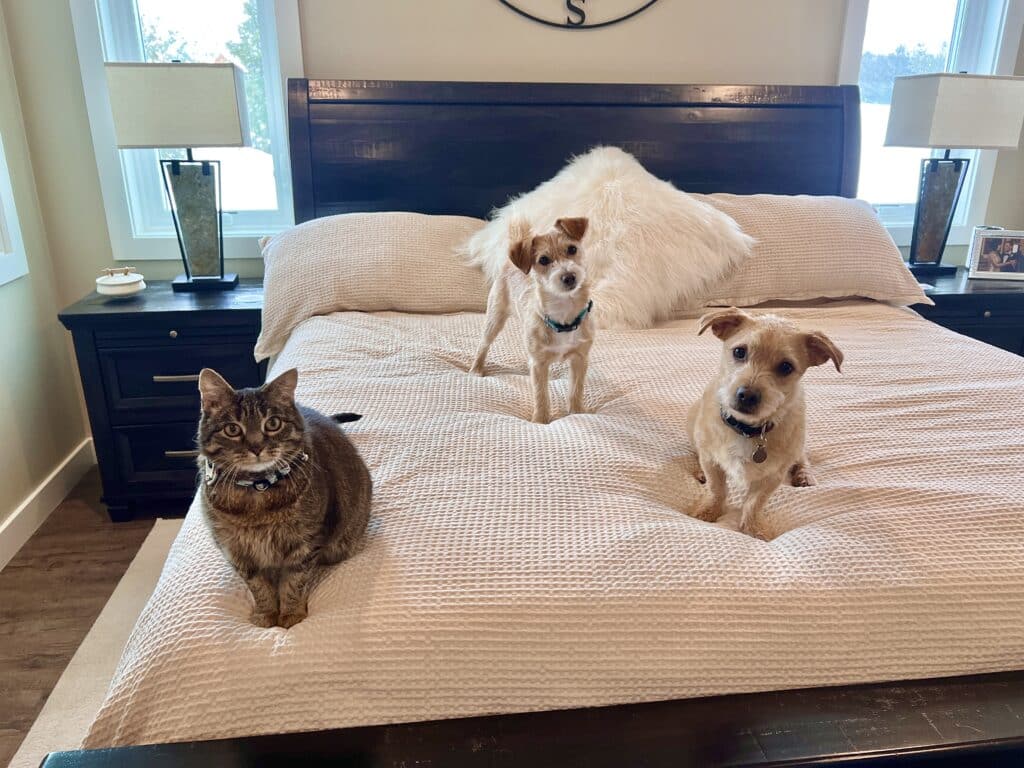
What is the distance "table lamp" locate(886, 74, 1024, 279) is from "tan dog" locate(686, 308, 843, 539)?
6.62 feet

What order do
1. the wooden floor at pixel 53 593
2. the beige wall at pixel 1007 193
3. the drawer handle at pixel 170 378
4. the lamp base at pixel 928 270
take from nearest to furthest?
the wooden floor at pixel 53 593 → the drawer handle at pixel 170 378 → the lamp base at pixel 928 270 → the beige wall at pixel 1007 193

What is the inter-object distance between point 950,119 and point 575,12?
145 cm

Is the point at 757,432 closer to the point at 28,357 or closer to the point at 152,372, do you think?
the point at 152,372

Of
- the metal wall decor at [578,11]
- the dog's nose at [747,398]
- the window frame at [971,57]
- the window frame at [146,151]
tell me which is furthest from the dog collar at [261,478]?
the window frame at [971,57]

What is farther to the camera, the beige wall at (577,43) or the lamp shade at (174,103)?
the beige wall at (577,43)

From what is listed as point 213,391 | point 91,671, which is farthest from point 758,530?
point 91,671

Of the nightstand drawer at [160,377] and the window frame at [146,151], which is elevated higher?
the window frame at [146,151]

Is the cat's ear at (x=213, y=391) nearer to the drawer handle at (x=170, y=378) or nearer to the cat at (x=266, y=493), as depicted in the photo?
the cat at (x=266, y=493)

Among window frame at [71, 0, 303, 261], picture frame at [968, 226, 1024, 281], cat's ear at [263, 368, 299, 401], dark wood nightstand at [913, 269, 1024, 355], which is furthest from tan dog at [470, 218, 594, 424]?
picture frame at [968, 226, 1024, 281]

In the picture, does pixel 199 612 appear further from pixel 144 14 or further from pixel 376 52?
pixel 144 14

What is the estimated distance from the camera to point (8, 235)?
2307 millimetres

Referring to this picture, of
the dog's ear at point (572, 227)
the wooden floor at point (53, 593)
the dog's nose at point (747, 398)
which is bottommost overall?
the wooden floor at point (53, 593)

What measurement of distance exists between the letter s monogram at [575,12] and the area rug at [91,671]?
7.84 feet

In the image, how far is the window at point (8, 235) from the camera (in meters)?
2.26
